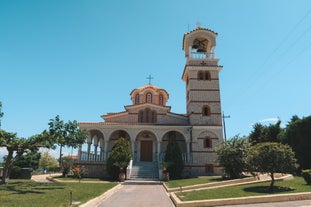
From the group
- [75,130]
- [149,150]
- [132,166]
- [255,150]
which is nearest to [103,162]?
[132,166]

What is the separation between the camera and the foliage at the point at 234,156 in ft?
58.8

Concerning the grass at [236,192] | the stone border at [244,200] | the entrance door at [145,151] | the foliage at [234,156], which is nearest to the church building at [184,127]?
the entrance door at [145,151]

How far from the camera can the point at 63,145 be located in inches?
661

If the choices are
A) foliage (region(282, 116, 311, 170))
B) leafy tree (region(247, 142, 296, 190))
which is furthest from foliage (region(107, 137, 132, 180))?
foliage (region(282, 116, 311, 170))

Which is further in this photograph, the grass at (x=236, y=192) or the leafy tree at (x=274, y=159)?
the leafy tree at (x=274, y=159)

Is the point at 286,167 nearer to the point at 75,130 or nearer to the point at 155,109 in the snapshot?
the point at 75,130

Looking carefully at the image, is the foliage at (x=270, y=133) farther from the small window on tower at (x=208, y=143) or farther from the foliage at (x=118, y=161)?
the foliage at (x=118, y=161)

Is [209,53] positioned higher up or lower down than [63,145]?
higher up

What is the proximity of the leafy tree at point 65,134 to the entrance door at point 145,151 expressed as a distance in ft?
34.8

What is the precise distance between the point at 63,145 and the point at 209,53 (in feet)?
64.7

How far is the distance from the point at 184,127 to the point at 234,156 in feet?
26.1

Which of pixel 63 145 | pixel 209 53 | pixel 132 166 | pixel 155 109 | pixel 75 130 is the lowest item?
pixel 132 166

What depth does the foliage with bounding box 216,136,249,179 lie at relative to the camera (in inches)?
706

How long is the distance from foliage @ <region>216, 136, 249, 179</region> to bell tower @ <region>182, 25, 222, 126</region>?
6.79 m
